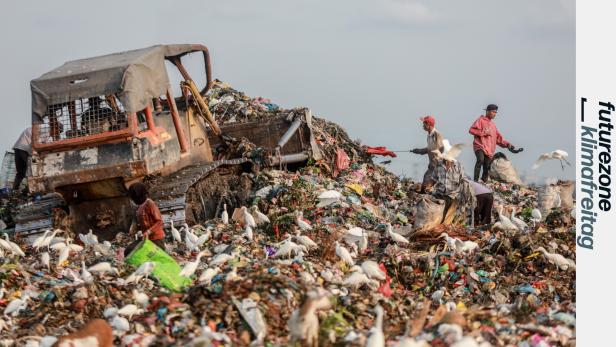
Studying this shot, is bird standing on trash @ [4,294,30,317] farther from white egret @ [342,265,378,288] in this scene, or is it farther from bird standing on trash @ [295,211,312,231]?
bird standing on trash @ [295,211,312,231]

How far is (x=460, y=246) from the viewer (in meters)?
10.6

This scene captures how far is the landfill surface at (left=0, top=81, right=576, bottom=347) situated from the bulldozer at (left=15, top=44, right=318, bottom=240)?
1.16 feet

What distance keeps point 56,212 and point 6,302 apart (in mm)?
2887

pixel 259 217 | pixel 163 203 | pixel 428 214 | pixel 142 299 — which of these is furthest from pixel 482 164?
pixel 142 299

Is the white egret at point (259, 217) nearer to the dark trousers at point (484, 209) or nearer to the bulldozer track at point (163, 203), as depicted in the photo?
the bulldozer track at point (163, 203)

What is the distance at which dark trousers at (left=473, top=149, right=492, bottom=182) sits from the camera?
50.8 feet

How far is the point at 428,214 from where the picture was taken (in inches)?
461

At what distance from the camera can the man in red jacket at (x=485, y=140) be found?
15227 millimetres

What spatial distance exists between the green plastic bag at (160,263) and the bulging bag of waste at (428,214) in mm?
3143

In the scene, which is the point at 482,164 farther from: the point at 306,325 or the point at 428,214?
the point at 306,325

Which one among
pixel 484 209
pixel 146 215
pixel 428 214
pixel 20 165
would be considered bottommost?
pixel 484 209

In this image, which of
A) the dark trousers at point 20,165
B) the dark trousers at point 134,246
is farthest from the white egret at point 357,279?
the dark trousers at point 20,165

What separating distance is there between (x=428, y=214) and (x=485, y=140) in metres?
3.95
